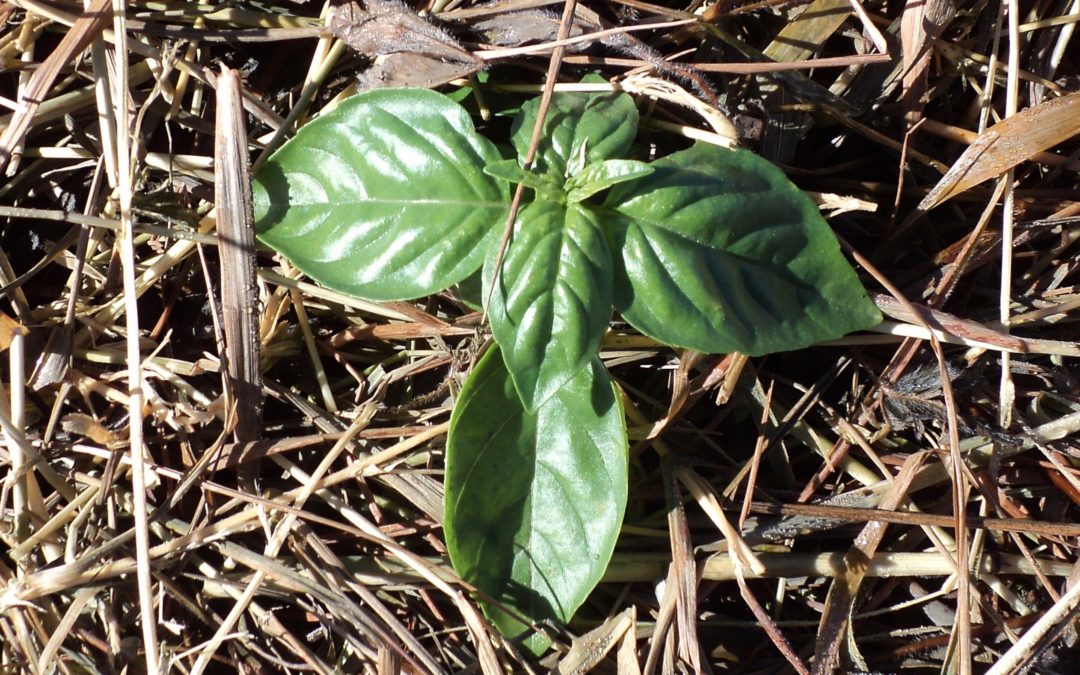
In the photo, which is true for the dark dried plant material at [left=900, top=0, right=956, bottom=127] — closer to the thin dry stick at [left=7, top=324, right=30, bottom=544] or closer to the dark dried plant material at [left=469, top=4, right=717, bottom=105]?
the dark dried plant material at [left=469, top=4, right=717, bottom=105]

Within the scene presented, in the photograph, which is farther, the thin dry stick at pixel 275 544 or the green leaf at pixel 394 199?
the thin dry stick at pixel 275 544

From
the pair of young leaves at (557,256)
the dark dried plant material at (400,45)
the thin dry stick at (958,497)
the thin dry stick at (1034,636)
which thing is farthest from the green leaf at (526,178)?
the thin dry stick at (1034,636)

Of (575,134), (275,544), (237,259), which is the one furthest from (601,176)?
(275,544)

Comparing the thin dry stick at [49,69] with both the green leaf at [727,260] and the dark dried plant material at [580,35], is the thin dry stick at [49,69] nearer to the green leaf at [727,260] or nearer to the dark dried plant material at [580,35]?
the dark dried plant material at [580,35]

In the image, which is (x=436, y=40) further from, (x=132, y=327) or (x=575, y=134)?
(x=132, y=327)

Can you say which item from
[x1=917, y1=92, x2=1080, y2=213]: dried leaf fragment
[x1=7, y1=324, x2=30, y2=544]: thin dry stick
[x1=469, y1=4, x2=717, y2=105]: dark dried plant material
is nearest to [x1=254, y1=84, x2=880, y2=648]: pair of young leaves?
[x1=469, y1=4, x2=717, y2=105]: dark dried plant material
